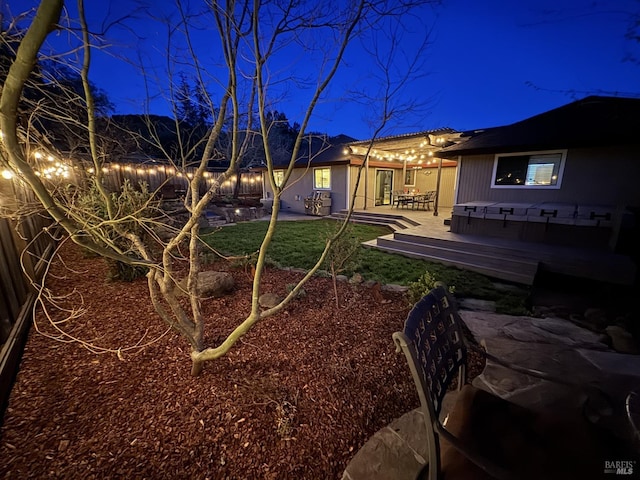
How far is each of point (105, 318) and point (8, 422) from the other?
4.21 ft

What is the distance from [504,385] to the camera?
1776 mm

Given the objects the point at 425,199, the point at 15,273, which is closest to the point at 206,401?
the point at 15,273

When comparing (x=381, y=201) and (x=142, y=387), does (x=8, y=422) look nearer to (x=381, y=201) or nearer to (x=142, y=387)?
(x=142, y=387)

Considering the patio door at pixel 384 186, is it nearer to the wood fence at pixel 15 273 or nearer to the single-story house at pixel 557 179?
the single-story house at pixel 557 179

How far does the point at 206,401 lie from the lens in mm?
1820

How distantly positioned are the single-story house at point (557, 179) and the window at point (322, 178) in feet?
18.0

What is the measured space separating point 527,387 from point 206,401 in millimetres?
2238

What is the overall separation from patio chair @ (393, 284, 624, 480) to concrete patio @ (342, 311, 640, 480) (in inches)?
9.5

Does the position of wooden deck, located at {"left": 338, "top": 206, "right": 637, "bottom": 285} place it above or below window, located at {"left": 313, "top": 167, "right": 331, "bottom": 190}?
below

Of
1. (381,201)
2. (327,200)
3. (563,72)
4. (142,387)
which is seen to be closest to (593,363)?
(563,72)

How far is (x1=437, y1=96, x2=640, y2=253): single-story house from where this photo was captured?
5.30m

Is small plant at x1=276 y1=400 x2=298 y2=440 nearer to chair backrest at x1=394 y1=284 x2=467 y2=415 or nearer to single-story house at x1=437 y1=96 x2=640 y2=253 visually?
chair backrest at x1=394 y1=284 x2=467 y2=415

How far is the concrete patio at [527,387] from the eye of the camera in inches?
53.3

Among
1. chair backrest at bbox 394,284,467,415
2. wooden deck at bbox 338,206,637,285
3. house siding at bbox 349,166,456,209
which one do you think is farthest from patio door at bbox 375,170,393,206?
chair backrest at bbox 394,284,467,415
